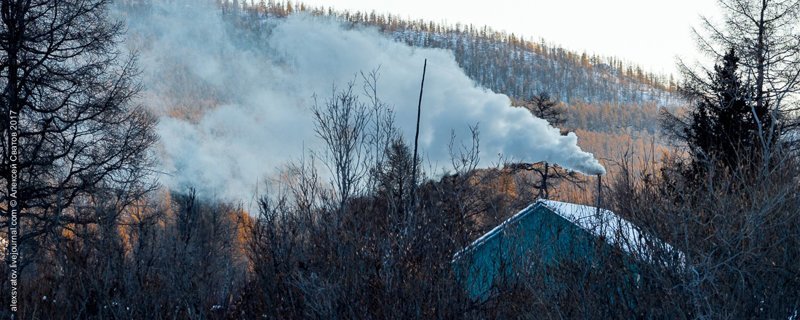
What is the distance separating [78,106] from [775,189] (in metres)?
10.5

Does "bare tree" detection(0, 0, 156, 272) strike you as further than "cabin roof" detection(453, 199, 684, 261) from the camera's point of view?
Yes

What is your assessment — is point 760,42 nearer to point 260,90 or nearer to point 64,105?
point 64,105

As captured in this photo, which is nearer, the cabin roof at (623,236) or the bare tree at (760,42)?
the cabin roof at (623,236)

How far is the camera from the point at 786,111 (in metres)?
16.9

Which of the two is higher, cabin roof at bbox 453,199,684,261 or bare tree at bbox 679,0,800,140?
bare tree at bbox 679,0,800,140

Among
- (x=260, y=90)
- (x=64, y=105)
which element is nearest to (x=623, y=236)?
(x=64, y=105)

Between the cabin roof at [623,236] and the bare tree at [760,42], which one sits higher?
the bare tree at [760,42]

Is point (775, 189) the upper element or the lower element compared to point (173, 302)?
upper

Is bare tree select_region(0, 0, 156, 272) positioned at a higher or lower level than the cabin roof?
higher

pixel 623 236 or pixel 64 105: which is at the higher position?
pixel 64 105

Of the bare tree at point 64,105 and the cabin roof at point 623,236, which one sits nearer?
the cabin roof at point 623,236

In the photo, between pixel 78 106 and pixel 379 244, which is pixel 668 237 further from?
pixel 78 106

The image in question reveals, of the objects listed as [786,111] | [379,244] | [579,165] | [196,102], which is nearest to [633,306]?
[379,244]

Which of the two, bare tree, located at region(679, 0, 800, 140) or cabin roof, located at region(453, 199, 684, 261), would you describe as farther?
bare tree, located at region(679, 0, 800, 140)
